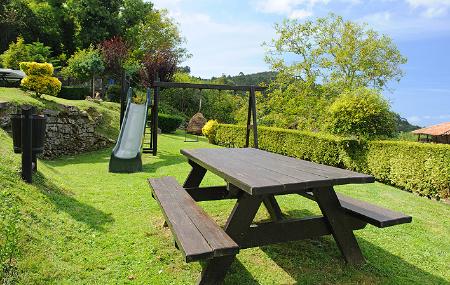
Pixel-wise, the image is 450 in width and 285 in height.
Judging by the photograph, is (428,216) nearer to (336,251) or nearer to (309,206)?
(309,206)

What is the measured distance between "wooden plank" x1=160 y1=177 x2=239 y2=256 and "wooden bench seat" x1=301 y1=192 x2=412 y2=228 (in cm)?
145

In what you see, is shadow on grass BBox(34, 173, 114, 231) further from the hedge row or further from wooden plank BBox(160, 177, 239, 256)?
the hedge row

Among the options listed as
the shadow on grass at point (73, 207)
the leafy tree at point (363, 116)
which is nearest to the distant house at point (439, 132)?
the leafy tree at point (363, 116)

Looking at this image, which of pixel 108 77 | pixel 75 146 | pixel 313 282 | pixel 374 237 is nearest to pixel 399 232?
pixel 374 237

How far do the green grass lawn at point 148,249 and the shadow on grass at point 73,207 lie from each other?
0.04 feet

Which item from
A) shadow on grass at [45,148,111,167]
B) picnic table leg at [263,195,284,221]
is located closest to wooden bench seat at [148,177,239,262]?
picnic table leg at [263,195,284,221]

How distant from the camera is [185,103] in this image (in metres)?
27.5

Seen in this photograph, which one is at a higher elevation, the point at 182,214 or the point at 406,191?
the point at 182,214

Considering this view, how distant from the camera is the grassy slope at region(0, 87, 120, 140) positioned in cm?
1091

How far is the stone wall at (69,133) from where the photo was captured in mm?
11109

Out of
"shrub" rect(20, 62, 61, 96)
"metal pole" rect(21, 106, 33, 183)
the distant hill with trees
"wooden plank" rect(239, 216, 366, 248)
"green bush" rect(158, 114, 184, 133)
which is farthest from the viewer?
the distant hill with trees

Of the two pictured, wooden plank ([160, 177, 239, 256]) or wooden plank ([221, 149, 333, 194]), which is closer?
wooden plank ([160, 177, 239, 256])

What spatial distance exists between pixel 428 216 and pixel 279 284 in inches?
160

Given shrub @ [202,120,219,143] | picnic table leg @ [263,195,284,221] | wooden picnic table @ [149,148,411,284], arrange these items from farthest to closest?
shrub @ [202,120,219,143], picnic table leg @ [263,195,284,221], wooden picnic table @ [149,148,411,284]
